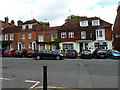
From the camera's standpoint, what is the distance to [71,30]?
2869cm

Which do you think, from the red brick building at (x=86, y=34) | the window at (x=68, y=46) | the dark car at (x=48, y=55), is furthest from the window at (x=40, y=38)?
the dark car at (x=48, y=55)

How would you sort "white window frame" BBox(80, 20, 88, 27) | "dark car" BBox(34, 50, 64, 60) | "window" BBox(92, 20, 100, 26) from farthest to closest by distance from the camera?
"white window frame" BBox(80, 20, 88, 27) → "window" BBox(92, 20, 100, 26) → "dark car" BBox(34, 50, 64, 60)

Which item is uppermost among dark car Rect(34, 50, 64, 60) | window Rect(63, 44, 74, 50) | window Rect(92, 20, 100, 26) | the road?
window Rect(92, 20, 100, 26)

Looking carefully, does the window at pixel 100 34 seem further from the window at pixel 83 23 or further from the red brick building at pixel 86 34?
the window at pixel 83 23

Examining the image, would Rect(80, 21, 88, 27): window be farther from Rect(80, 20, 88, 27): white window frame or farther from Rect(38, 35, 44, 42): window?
Rect(38, 35, 44, 42): window

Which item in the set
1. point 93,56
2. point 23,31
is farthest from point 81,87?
point 23,31

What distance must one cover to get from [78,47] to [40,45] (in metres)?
10.4

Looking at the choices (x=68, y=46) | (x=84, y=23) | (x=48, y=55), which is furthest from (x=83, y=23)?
(x=48, y=55)

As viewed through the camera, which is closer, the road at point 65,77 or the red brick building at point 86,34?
the road at point 65,77

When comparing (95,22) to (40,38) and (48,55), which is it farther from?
(48,55)

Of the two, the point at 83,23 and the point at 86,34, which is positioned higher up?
the point at 83,23

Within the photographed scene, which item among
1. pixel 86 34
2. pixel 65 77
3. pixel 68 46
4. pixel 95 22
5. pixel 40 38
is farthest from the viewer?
pixel 40 38

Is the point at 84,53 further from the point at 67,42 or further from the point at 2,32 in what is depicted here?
the point at 2,32

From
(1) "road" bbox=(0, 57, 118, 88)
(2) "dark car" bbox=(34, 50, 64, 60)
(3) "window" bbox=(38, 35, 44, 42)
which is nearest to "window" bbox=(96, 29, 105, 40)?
(2) "dark car" bbox=(34, 50, 64, 60)
